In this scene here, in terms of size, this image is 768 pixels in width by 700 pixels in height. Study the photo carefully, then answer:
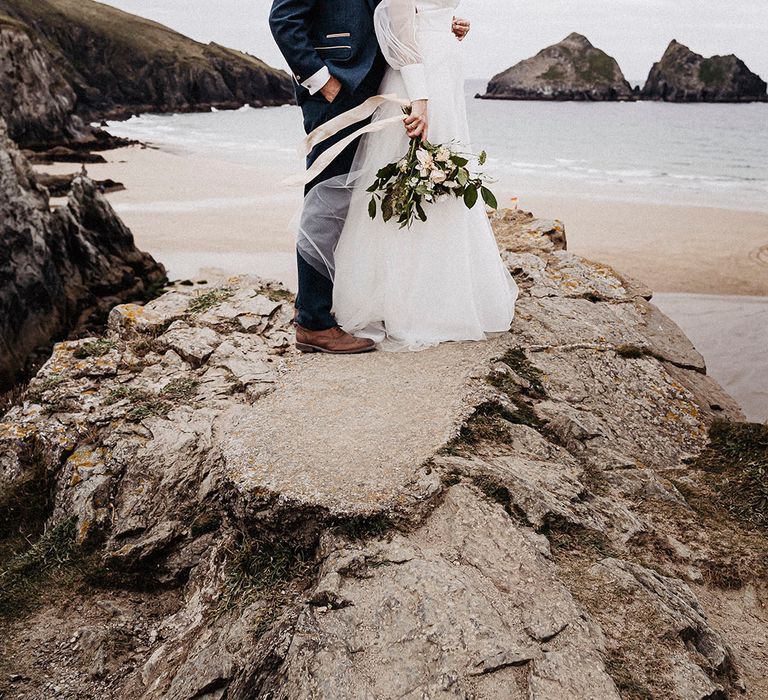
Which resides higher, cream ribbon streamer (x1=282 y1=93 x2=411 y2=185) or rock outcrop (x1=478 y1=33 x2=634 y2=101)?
rock outcrop (x1=478 y1=33 x2=634 y2=101)

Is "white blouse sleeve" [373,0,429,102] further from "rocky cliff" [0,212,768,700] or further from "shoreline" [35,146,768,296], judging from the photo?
"shoreline" [35,146,768,296]

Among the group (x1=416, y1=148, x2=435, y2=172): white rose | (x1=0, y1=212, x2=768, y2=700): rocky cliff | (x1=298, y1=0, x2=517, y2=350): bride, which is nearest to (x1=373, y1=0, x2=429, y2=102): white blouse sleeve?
(x1=298, y1=0, x2=517, y2=350): bride

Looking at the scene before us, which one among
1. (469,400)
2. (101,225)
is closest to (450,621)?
(469,400)

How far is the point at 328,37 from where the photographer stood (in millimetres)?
3469

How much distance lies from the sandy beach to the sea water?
272cm

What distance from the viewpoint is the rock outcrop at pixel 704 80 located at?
78.4 metres

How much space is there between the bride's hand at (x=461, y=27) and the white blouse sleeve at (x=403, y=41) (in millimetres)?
459

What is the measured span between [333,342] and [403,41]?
1.76m

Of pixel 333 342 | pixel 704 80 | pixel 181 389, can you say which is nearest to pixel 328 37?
pixel 333 342

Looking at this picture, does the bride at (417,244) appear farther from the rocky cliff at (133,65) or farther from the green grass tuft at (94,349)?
the rocky cliff at (133,65)

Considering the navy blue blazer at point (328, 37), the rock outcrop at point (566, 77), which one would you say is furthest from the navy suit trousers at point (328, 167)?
the rock outcrop at point (566, 77)

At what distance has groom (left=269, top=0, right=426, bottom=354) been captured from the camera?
336 cm

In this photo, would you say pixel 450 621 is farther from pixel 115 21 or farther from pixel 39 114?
pixel 115 21

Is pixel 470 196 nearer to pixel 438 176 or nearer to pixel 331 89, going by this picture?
pixel 438 176
